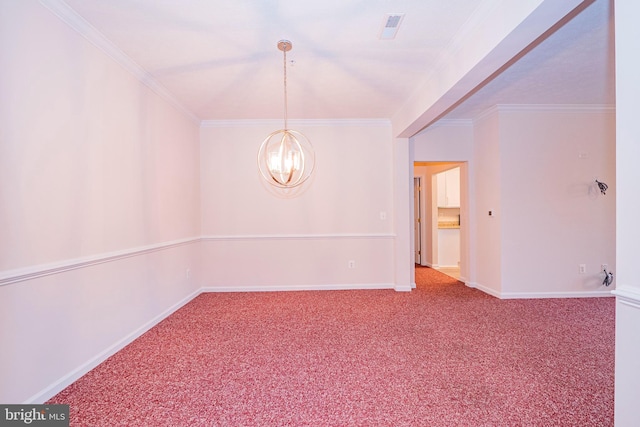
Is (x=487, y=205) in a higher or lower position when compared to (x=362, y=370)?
higher

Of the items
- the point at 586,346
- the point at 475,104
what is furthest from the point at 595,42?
the point at 586,346

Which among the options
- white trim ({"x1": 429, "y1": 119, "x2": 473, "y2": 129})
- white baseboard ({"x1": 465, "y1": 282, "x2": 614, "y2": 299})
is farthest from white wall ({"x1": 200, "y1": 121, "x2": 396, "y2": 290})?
white baseboard ({"x1": 465, "y1": 282, "x2": 614, "y2": 299})

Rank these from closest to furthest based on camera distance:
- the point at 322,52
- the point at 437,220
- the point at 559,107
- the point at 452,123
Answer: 1. the point at 322,52
2. the point at 559,107
3. the point at 452,123
4. the point at 437,220

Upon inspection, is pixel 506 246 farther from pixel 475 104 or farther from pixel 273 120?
pixel 273 120

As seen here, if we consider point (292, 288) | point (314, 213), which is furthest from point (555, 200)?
point (292, 288)

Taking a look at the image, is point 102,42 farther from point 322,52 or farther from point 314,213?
point 314,213

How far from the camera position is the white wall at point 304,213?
15.8ft

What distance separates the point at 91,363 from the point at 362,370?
2.04m

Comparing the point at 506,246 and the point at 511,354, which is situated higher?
the point at 506,246

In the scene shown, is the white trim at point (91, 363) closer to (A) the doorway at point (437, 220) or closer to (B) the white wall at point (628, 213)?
(B) the white wall at point (628, 213)

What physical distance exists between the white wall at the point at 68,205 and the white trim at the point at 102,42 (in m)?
0.05

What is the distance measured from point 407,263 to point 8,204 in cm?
432

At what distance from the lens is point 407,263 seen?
15.5 feet

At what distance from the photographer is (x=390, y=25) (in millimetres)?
2396
